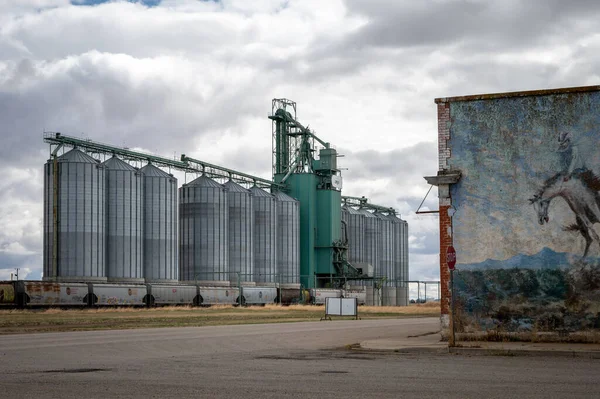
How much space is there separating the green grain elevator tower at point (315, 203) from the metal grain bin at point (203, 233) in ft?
58.1

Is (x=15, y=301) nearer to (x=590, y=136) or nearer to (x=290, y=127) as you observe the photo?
(x=590, y=136)

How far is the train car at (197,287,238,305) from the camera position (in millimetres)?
79688

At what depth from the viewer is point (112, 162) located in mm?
81562

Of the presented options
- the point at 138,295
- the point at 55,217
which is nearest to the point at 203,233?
the point at 138,295

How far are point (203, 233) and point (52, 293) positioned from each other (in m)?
31.1

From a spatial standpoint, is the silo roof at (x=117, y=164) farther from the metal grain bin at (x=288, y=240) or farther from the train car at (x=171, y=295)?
the metal grain bin at (x=288, y=240)

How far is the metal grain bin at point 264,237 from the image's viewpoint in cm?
10062

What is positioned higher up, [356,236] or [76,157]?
[76,157]

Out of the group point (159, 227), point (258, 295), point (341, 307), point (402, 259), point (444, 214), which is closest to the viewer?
point (444, 214)

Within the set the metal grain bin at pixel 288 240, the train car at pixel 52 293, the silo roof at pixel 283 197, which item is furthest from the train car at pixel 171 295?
the silo roof at pixel 283 197

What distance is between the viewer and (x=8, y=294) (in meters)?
59.0

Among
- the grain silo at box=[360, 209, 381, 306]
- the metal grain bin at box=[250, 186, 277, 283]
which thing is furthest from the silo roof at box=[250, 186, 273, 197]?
the grain silo at box=[360, 209, 381, 306]

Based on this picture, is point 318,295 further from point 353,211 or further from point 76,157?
point 76,157

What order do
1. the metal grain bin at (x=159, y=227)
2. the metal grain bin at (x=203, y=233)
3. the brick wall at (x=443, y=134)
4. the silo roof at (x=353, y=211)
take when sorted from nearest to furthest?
the brick wall at (x=443, y=134) → the metal grain bin at (x=159, y=227) → the metal grain bin at (x=203, y=233) → the silo roof at (x=353, y=211)
